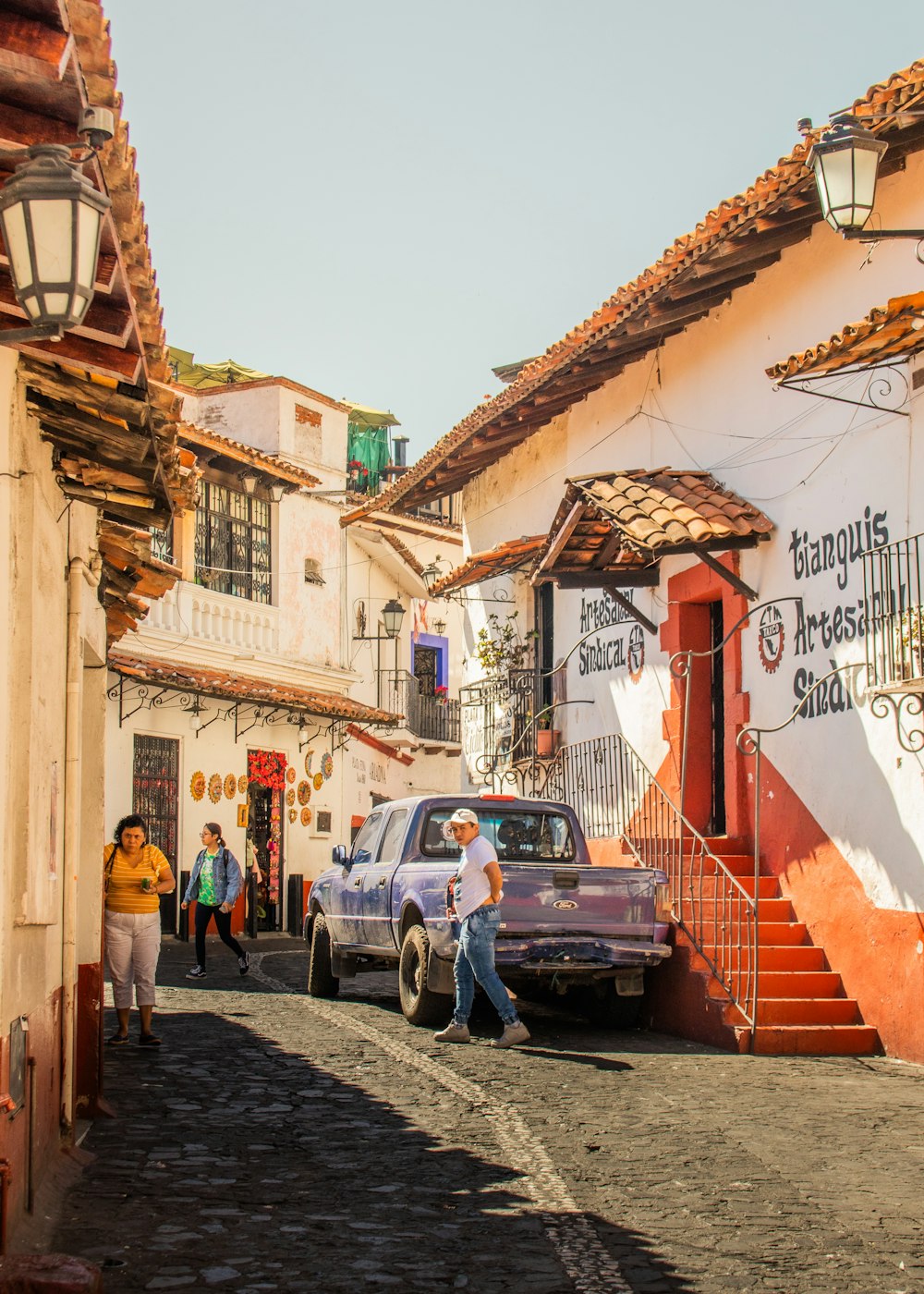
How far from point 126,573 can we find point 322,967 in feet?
18.6

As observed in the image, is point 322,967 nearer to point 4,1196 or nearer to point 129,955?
point 129,955

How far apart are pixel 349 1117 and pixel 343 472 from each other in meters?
26.0

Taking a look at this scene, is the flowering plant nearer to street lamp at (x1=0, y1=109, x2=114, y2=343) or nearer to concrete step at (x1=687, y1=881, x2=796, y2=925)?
concrete step at (x1=687, y1=881, x2=796, y2=925)

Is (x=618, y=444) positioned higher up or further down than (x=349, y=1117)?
higher up

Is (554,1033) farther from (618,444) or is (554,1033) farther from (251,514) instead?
(251,514)

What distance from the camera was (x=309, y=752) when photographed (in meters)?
30.9

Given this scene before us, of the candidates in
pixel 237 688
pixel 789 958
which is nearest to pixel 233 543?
pixel 237 688

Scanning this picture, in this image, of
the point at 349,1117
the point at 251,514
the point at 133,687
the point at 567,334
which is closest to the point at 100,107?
the point at 349,1117

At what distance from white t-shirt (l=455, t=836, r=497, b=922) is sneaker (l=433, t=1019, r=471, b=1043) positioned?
2.34ft

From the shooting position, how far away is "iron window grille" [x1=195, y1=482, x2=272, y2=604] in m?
28.0

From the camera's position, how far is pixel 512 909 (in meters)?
11.7

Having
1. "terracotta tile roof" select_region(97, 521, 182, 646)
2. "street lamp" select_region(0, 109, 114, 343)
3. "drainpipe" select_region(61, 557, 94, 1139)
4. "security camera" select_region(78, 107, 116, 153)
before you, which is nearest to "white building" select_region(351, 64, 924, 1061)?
"terracotta tile roof" select_region(97, 521, 182, 646)

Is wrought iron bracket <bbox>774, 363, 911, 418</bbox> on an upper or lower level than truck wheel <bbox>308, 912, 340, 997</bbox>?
upper

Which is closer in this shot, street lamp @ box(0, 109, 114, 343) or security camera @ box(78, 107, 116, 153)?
street lamp @ box(0, 109, 114, 343)
